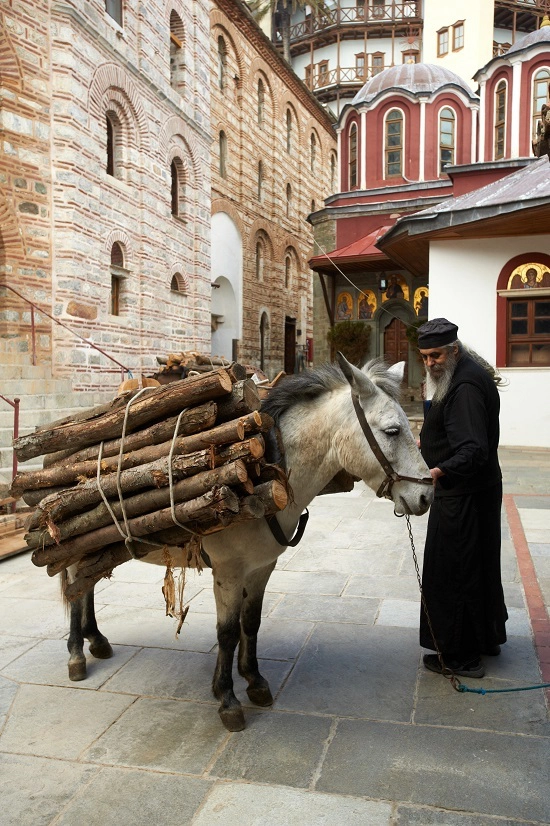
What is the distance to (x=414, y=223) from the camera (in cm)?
1343

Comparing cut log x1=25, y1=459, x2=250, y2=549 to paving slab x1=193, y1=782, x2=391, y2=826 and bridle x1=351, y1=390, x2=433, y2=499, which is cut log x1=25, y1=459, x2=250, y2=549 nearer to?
bridle x1=351, y1=390, x2=433, y2=499

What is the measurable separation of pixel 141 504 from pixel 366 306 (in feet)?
70.4

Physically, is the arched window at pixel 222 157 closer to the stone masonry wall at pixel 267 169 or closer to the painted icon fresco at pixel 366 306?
the stone masonry wall at pixel 267 169

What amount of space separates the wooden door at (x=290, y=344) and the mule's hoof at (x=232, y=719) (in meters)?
28.9

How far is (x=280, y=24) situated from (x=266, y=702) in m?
47.9

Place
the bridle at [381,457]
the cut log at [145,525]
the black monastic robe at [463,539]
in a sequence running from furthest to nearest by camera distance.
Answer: the black monastic robe at [463,539]
the bridle at [381,457]
the cut log at [145,525]

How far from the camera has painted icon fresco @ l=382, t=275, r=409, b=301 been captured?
2288 cm

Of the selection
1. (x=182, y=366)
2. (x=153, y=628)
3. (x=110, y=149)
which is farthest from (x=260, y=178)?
(x=153, y=628)

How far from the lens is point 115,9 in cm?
1614

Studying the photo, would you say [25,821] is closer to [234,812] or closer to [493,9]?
[234,812]

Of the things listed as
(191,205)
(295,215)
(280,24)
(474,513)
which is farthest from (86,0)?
(280,24)

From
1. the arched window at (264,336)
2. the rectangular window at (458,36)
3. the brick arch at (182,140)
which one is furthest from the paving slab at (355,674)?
the rectangular window at (458,36)

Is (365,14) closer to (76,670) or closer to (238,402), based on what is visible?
(238,402)

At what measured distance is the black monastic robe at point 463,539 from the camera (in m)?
3.71
